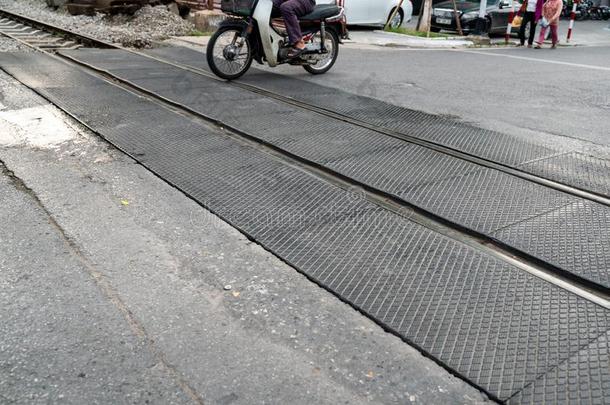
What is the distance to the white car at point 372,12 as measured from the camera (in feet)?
55.9

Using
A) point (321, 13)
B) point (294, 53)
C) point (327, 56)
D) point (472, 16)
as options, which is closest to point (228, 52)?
point (294, 53)

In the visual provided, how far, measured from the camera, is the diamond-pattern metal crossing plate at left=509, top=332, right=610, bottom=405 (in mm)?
2207

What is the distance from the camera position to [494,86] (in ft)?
29.2

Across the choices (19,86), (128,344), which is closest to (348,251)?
(128,344)

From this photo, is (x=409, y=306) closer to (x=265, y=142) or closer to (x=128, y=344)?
(x=128, y=344)

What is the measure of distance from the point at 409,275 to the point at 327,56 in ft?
22.7

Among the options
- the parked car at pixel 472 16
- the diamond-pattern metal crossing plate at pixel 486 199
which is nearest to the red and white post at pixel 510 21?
the parked car at pixel 472 16

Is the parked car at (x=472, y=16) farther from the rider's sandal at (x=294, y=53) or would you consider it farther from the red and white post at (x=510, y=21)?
the rider's sandal at (x=294, y=53)

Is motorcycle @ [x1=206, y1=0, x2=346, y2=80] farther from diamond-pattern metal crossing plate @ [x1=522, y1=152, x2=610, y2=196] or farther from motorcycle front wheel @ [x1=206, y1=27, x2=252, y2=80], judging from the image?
diamond-pattern metal crossing plate @ [x1=522, y1=152, x2=610, y2=196]

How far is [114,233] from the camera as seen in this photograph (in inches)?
136

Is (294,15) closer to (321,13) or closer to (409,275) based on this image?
(321,13)

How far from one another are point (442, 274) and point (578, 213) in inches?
59.3

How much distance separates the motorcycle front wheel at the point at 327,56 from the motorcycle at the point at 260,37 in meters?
0.02

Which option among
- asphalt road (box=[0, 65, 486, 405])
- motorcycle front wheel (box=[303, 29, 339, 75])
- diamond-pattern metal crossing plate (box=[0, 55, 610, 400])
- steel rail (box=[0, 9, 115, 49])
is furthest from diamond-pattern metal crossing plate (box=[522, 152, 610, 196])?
steel rail (box=[0, 9, 115, 49])
